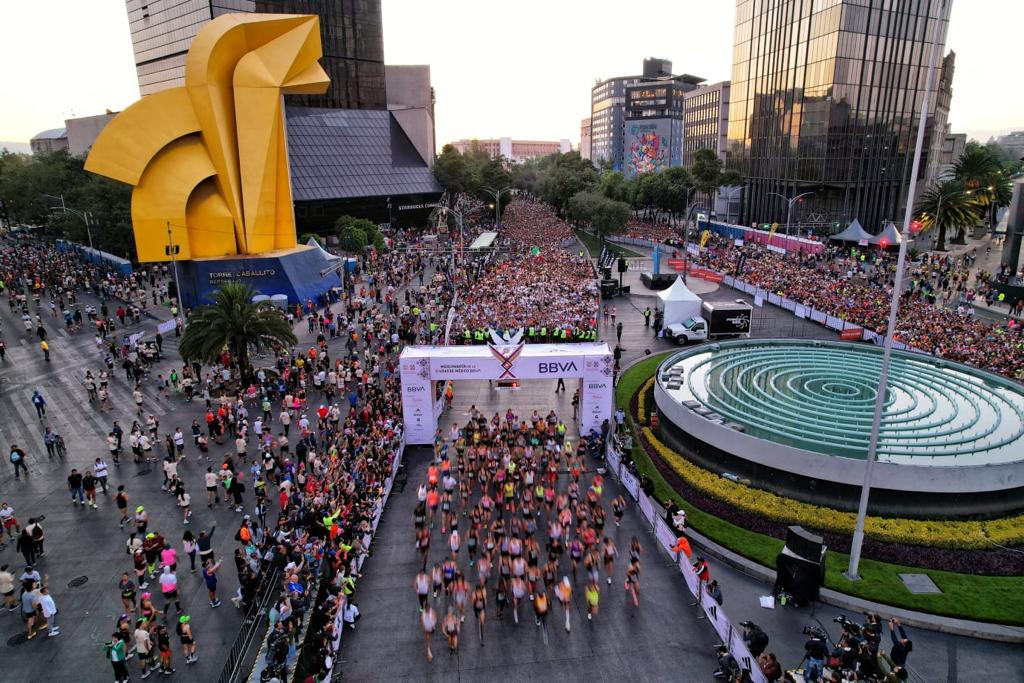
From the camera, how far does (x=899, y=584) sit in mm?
13055

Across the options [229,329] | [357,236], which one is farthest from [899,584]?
[357,236]

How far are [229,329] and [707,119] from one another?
102m

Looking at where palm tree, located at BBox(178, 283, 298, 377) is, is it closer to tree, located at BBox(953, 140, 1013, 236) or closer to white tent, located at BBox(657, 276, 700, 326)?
white tent, located at BBox(657, 276, 700, 326)

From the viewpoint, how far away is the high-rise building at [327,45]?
7038 centimetres

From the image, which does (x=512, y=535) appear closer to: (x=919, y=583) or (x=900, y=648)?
(x=900, y=648)

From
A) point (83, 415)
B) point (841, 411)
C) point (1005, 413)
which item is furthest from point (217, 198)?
point (1005, 413)

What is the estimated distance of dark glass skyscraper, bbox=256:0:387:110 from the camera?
73.0m

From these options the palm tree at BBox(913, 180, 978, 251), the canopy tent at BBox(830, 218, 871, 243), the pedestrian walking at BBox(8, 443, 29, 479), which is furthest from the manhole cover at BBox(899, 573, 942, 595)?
the palm tree at BBox(913, 180, 978, 251)

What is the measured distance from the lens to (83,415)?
22.9 m

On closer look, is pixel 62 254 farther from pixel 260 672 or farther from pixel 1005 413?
pixel 1005 413

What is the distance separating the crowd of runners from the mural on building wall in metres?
134

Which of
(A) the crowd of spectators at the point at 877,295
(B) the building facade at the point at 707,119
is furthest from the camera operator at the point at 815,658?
(B) the building facade at the point at 707,119

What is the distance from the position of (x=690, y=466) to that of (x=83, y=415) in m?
21.8

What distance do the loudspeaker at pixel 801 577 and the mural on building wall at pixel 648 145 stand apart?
13874cm
